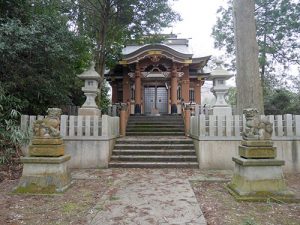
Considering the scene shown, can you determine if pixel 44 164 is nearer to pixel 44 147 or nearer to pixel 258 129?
pixel 44 147

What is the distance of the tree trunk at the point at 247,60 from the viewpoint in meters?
7.34

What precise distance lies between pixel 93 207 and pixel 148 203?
0.87 metres

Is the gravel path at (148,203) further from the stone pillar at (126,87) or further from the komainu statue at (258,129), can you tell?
the stone pillar at (126,87)

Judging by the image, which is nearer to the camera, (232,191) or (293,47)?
(232,191)

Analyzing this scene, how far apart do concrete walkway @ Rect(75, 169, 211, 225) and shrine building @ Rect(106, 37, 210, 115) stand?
10120 millimetres

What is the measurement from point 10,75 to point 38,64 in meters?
0.81

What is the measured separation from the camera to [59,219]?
3436 millimetres

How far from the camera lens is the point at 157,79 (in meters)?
16.5

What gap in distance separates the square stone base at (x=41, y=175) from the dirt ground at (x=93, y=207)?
8.2 inches

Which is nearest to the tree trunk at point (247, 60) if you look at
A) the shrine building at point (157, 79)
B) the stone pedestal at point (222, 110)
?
the stone pedestal at point (222, 110)

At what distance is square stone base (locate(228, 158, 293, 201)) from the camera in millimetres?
4324

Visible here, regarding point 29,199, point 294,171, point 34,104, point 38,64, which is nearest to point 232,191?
point 294,171

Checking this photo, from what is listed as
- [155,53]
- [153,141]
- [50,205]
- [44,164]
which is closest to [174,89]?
[155,53]

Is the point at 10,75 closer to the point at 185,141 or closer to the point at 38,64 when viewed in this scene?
the point at 38,64
